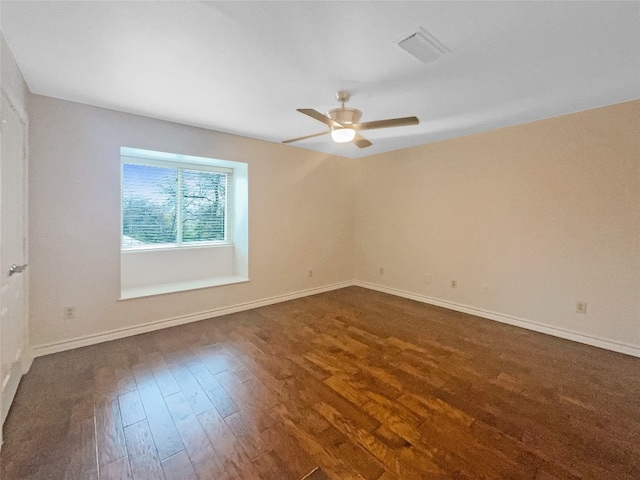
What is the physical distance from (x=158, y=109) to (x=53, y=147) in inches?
39.9

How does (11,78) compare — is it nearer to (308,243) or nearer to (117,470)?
(117,470)

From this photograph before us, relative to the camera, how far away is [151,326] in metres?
3.17

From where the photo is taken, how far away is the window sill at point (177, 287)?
127 inches

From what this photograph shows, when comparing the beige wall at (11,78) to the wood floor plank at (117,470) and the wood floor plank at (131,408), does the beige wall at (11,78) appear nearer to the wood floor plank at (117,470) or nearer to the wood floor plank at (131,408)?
the wood floor plank at (131,408)

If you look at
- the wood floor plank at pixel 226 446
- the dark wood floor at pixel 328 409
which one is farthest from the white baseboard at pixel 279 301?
the wood floor plank at pixel 226 446

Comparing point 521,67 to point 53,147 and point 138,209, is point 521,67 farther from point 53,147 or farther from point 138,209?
point 138,209

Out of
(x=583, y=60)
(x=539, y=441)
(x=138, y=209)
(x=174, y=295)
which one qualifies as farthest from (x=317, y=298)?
(x=583, y=60)

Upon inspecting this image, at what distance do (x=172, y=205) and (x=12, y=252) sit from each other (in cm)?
208

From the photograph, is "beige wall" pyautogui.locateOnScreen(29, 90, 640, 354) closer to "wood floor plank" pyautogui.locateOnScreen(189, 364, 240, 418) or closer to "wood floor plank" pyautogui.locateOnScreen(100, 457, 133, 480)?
"wood floor plank" pyautogui.locateOnScreen(189, 364, 240, 418)

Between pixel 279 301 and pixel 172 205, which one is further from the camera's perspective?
pixel 279 301

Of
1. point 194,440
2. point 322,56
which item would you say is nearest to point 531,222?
point 322,56

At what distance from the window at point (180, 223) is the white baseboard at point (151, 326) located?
36cm

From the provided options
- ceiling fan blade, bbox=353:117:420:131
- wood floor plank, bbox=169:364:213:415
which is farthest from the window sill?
ceiling fan blade, bbox=353:117:420:131

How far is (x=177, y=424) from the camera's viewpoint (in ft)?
5.64
